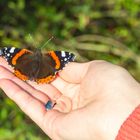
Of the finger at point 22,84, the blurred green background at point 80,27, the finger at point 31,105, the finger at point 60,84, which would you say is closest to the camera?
Result: the finger at point 31,105

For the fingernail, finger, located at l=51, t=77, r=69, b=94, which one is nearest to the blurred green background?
finger, located at l=51, t=77, r=69, b=94

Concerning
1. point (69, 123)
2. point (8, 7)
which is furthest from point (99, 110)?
point (8, 7)

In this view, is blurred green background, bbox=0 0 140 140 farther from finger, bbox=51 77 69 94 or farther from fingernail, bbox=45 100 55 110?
fingernail, bbox=45 100 55 110

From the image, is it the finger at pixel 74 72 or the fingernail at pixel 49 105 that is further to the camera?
the finger at pixel 74 72

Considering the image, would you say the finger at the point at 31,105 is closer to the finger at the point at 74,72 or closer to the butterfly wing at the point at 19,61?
the butterfly wing at the point at 19,61

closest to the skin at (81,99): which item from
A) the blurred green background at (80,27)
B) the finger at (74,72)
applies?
the finger at (74,72)

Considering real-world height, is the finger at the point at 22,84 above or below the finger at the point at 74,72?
below

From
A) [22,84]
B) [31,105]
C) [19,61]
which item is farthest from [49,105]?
[19,61]

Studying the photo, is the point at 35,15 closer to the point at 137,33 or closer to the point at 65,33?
the point at 65,33
